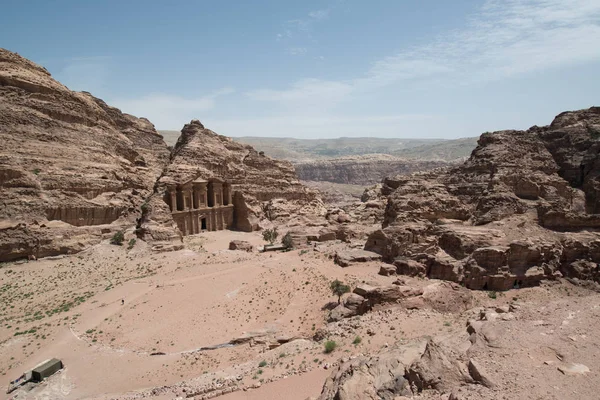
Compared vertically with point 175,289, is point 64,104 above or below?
above

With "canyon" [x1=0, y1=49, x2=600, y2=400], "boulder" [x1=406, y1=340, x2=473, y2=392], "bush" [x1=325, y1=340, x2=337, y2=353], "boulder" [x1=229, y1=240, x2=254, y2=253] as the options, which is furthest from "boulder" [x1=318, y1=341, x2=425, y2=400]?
"boulder" [x1=229, y1=240, x2=254, y2=253]

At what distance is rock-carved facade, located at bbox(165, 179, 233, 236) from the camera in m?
40.6

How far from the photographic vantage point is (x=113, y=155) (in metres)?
37.9

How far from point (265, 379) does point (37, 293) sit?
19149 mm

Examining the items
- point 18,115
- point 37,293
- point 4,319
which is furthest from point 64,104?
point 4,319

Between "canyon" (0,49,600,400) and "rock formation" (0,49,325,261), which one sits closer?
"canyon" (0,49,600,400)

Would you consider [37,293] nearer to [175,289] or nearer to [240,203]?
[175,289]

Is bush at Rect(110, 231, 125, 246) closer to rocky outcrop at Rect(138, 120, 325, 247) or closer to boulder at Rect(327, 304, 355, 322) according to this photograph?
rocky outcrop at Rect(138, 120, 325, 247)

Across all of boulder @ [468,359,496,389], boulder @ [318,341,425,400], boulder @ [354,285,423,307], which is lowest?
boulder @ [354,285,423,307]

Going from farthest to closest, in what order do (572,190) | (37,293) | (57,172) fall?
(57,172)
(572,190)
(37,293)

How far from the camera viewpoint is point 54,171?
30859 millimetres

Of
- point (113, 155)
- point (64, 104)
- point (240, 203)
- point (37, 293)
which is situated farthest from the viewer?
point (240, 203)

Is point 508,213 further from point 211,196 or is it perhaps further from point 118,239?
point 211,196

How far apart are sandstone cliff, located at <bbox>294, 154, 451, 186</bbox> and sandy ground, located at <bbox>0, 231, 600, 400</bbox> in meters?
114
